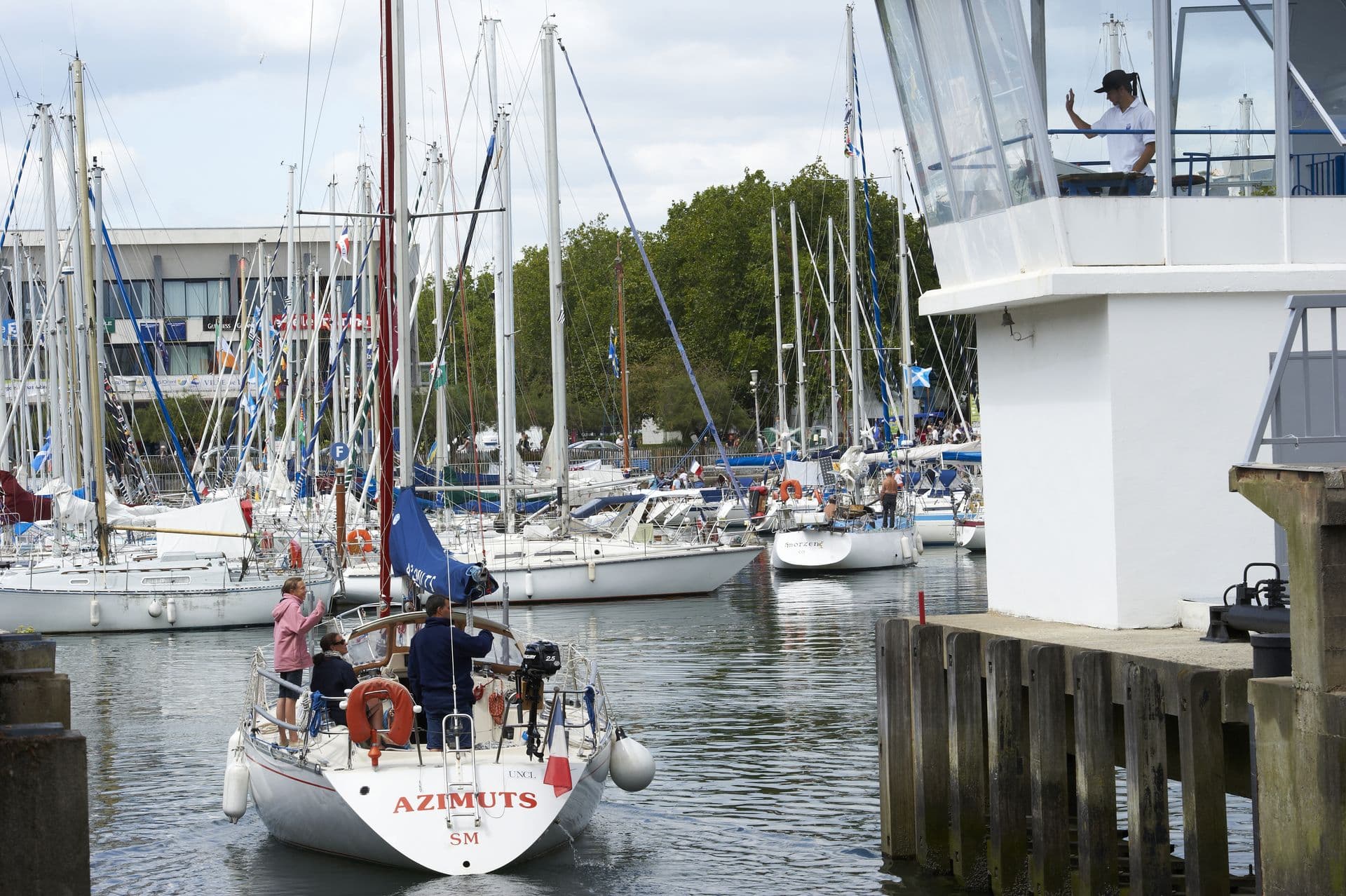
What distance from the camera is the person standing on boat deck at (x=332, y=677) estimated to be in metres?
16.6

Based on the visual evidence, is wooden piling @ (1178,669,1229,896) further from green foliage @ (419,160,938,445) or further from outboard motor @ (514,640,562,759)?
green foliage @ (419,160,938,445)

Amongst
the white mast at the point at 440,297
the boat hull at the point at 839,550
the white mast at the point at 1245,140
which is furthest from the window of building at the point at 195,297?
the white mast at the point at 1245,140

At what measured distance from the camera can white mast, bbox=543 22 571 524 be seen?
40781 mm

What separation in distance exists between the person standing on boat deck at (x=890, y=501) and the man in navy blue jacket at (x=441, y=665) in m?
34.0

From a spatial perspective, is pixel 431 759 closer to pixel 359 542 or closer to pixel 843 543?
pixel 359 542

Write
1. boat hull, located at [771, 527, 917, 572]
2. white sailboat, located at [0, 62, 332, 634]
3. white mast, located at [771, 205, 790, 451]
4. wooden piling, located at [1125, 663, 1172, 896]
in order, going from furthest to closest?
white mast, located at [771, 205, 790, 451] → boat hull, located at [771, 527, 917, 572] → white sailboat, located at [0, 62, 332, 634] → wooden piling, located at [1125, 663, 1172, 896]

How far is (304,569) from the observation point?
128 ft

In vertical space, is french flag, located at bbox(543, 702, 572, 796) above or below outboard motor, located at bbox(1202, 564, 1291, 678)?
below

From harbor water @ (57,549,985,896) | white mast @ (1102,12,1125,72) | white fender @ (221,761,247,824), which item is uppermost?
white mast @ (1102,12,1125,72)

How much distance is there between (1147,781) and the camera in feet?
36.2

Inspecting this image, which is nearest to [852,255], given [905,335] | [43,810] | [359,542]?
[905,335]

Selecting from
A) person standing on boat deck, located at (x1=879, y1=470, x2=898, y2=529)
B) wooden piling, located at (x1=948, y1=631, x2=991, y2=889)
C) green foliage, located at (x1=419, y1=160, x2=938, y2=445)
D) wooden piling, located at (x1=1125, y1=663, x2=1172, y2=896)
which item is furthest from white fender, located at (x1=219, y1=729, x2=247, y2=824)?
green foliage, located at (x1=419, y1=160, x2=938, y2=445)

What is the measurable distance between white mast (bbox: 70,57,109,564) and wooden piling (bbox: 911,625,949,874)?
26435mm

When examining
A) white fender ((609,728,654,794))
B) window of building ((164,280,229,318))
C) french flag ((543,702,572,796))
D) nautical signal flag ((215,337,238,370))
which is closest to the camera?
french flag ((543,702,572,796))
